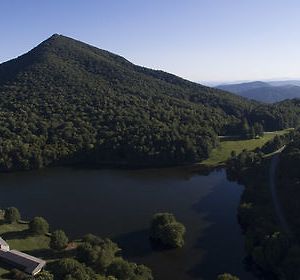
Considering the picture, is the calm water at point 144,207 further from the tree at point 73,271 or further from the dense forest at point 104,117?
the tree at point 73,271

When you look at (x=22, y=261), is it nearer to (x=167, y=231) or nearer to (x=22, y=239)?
(x=22, y=239)

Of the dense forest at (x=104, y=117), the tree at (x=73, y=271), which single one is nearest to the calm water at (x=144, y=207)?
the dense forest at (x=104, y=117)

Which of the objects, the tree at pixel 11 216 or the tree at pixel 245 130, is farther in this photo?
the tree at pixel 245 130

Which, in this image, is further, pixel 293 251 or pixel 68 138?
pixel 68 138

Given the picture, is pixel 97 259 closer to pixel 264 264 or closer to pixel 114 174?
pixel 264 264

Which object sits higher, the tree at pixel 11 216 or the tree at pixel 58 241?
the tree at pixel 11 216

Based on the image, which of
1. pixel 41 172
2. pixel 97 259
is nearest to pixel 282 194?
pixel 97 259
